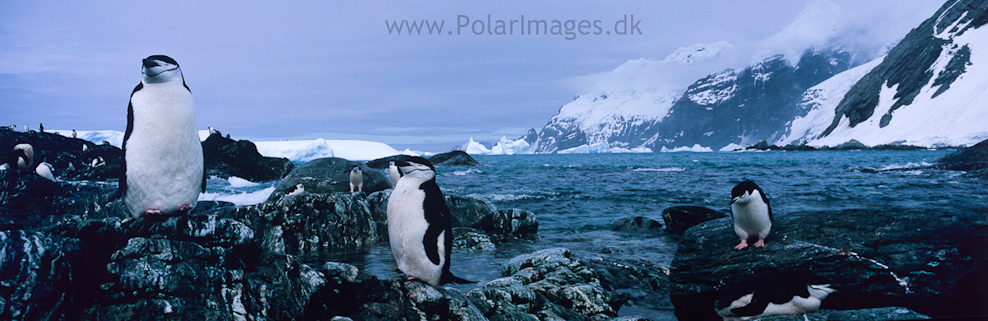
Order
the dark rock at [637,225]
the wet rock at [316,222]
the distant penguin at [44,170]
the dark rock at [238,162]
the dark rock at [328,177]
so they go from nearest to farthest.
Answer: the wet rock at [316,222], the distant penguin at [44,170], the dark rock at [637,225], the dark rock at [328,177], the dark rock at [238,162]

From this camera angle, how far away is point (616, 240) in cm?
703

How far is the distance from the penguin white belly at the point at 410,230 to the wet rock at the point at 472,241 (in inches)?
120

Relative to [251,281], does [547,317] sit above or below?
below

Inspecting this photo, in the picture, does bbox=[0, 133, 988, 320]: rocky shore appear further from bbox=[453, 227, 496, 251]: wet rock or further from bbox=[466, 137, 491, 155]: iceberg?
bbox=[466, 137, 491, 155]: iceberg

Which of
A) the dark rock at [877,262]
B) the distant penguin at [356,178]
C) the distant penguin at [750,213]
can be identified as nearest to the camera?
the dark rock at [877,262]

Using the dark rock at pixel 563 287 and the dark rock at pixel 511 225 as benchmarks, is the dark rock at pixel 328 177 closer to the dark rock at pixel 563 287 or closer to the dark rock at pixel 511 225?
the dark rock at pixel 511 225

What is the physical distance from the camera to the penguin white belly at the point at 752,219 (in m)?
4.02

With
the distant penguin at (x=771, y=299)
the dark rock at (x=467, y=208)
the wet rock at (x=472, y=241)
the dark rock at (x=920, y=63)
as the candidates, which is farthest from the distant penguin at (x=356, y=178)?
the dark rock at (x=920, y=63)

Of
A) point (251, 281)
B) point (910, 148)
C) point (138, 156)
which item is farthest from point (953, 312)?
point (910, 148)

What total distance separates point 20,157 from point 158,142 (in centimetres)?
621

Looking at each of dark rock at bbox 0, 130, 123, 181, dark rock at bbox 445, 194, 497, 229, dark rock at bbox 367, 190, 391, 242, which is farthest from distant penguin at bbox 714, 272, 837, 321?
dark rock at bbox 0, 130, 123, 181

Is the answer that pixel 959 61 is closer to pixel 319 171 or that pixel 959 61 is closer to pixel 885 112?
pixel 885 112

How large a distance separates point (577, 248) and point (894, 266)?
3.33 m

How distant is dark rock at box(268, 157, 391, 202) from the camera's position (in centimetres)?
984
